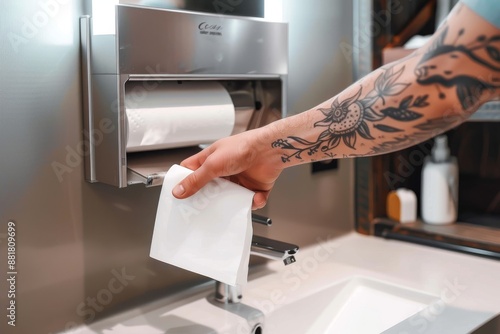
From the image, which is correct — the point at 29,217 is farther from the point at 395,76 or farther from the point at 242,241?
the point at 395,76

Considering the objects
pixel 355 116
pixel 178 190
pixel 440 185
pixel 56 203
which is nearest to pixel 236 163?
pixel 178 190

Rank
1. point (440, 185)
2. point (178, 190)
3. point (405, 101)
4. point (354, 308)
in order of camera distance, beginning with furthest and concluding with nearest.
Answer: point (440, 185)
point (354, 308)
point (178, 190)
point (405, 101)

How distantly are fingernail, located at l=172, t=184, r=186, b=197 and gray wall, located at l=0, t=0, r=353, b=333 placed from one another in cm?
19

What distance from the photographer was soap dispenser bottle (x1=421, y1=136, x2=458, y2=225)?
154 cm

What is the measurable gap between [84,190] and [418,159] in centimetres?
101

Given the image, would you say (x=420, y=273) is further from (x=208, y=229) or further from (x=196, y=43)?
(x=196, y=43)

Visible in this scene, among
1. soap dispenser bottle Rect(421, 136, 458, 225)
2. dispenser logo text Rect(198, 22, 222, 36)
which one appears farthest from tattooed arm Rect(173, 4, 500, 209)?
soap dispenser bottle Rect(421, 136, 458, 225)

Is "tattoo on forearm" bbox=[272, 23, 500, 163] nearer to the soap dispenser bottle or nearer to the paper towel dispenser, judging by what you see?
the paper towel dispenser

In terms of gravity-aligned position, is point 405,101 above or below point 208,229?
above

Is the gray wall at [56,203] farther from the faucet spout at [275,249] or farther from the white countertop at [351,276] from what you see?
the faucet spout at [275,249]

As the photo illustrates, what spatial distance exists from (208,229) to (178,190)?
79 millimetres

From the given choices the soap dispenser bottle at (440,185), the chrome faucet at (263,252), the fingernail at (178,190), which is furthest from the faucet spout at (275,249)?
the soap dispenser bottle at (440,185)

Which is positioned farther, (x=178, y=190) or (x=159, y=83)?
(x=159, y=83)

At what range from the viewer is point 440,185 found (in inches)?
60.8
